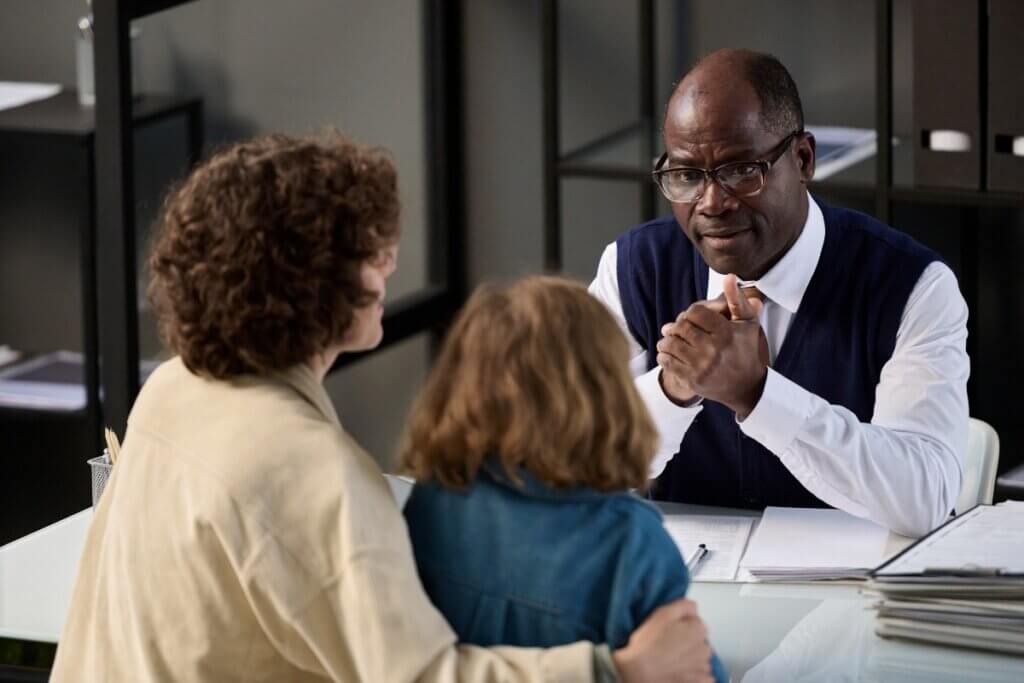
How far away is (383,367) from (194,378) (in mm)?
2578

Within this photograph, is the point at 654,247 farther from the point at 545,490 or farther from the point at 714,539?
the point at 545,490

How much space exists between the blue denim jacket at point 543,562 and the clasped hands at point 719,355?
22.3 inches

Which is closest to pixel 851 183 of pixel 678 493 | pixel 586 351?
pixel 678 493

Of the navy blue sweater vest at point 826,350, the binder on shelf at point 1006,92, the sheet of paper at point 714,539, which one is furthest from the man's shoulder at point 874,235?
the binder on shelf at point 1006,92

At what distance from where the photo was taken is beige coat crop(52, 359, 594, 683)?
124 cm

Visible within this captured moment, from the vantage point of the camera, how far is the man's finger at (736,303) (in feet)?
6.22

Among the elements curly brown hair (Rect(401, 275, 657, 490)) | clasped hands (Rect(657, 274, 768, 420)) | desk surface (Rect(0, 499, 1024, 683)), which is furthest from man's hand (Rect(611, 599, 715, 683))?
clasped hands (Rect(657, 274, 768, 420))

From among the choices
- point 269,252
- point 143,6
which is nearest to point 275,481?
point 269,252

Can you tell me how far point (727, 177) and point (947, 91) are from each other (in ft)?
3.25

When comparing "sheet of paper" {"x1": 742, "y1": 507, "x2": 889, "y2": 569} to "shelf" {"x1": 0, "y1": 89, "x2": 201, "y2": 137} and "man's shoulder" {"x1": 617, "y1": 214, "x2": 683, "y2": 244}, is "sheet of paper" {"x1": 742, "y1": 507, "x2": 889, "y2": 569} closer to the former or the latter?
"man's shoulder" {"x1": 617, "y1": 214, "x2": 683, "y2": 244}

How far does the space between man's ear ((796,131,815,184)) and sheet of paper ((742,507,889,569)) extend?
443 mm

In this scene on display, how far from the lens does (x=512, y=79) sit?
3738 millimetres

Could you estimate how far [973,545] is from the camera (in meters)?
1.71

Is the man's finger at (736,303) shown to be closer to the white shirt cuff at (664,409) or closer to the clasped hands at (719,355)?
the clasped hands at (719,355)
